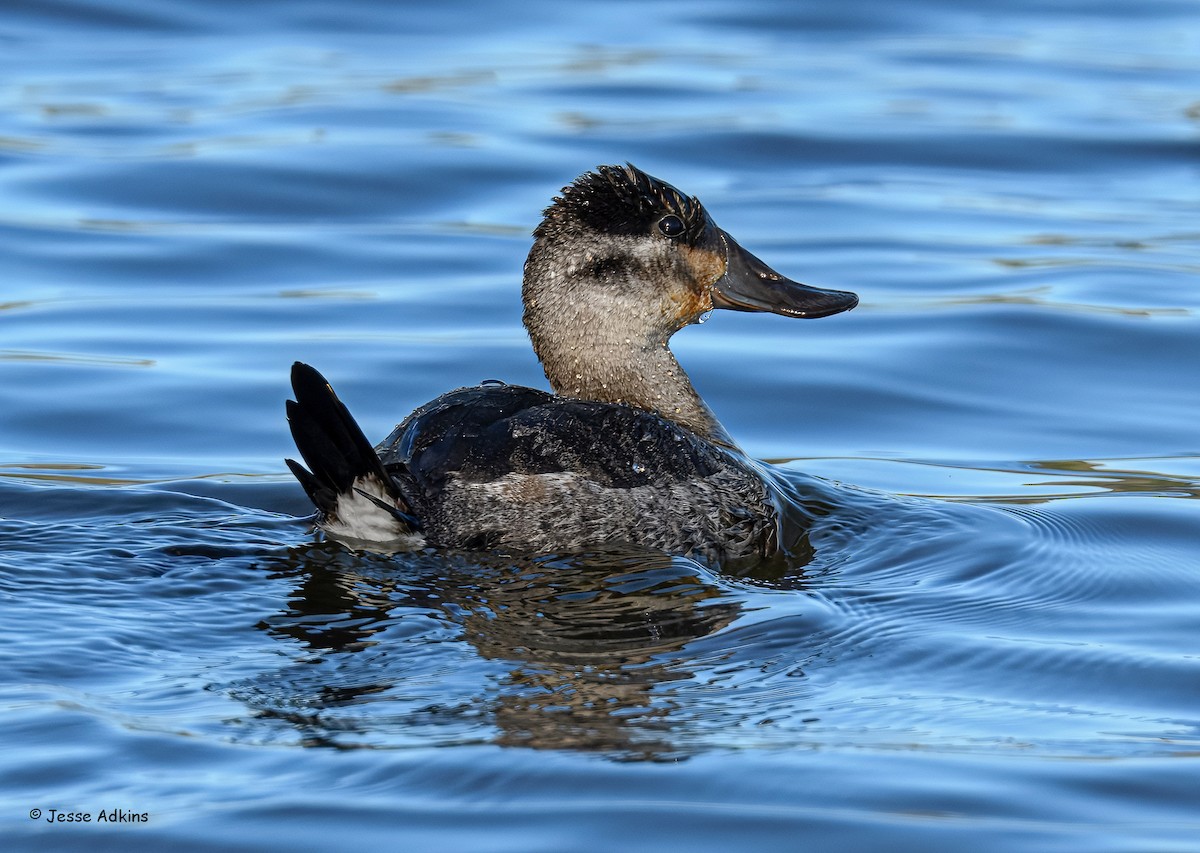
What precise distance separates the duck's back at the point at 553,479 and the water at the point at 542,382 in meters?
0.12

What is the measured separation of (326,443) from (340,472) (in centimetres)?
11

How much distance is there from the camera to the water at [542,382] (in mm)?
3893

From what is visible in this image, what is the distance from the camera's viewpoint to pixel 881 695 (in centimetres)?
447

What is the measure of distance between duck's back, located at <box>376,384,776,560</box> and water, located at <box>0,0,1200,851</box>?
0.12 m

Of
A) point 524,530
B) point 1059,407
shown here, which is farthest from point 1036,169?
point 524,530

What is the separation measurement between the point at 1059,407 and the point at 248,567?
4022 millimetres

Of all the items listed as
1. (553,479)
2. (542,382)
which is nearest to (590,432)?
(553,479)

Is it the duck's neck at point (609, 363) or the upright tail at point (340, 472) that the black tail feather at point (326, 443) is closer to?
the upright tail at point (340, 472)

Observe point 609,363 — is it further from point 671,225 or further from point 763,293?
point 763,293

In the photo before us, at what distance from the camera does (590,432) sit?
5.40 m

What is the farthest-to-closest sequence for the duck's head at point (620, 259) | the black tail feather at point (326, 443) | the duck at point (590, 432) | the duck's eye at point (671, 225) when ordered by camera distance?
the duck's eye at point (671, 225) → the duck's head at point (620, 259) → the duck at point (590, 432) → the black tail feather at point (326, 443)

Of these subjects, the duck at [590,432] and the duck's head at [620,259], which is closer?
the duck at [590,432]

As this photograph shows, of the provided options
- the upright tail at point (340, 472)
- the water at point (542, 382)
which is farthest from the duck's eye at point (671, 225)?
the upright tail at point (340, 472)

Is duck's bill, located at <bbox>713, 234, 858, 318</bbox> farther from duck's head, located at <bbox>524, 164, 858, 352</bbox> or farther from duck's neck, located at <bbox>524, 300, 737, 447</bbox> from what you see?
duck's neck, located at <bbox>524, 300, 737, 447</bbox>
